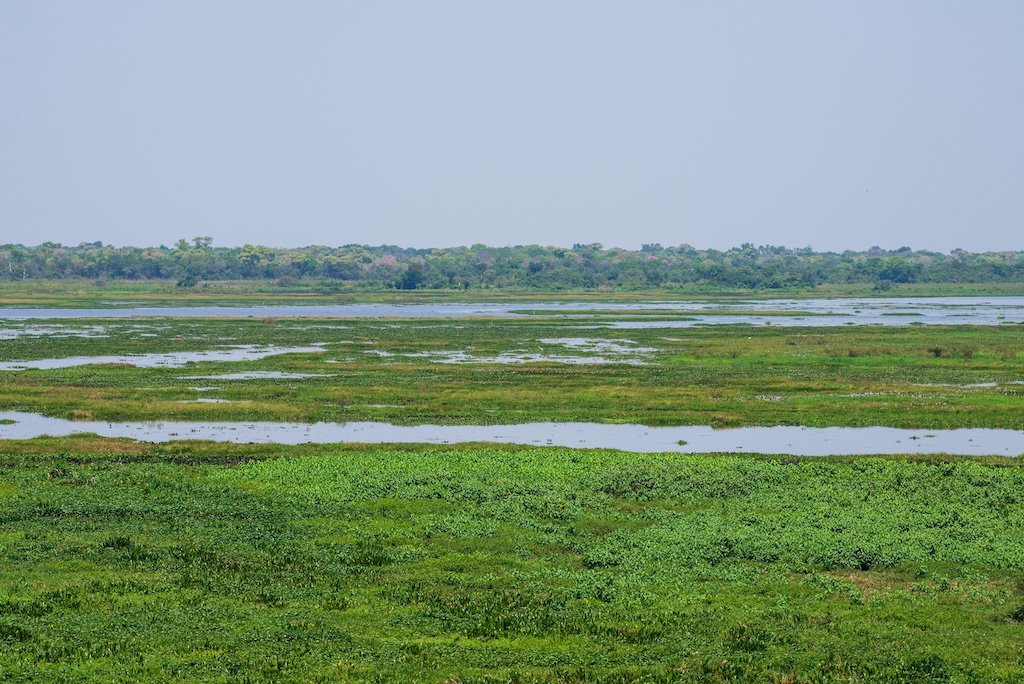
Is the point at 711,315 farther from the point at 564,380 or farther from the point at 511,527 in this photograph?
the point at 511,527

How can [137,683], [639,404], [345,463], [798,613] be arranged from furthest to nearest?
[639,404] < [345,463] < [798,613] < [137,683]

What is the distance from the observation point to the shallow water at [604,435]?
35000 mm

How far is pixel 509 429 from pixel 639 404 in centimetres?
751

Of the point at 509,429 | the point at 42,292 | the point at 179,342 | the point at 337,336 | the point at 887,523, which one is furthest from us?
the point at 42,292

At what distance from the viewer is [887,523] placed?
23.5 metres

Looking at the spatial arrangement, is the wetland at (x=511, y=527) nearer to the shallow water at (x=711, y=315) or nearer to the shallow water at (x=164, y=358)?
the shallow water at (x=164, y=358)

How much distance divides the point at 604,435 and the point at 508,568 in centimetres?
1777

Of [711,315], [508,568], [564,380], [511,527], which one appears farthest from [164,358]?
[711,315]

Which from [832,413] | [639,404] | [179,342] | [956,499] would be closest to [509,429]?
[639,404]

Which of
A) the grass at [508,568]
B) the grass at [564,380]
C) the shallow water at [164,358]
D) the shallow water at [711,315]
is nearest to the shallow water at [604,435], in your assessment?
the grass at [564,380]

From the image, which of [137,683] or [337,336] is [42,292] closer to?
[337,336]

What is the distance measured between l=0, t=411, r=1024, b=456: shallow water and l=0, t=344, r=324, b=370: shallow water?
58.6ft

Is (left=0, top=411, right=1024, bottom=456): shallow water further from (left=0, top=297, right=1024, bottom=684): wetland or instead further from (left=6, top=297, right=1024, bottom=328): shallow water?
(left=6, top=297, right=1024, bottom=328): shallow water

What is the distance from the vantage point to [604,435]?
38094mm
